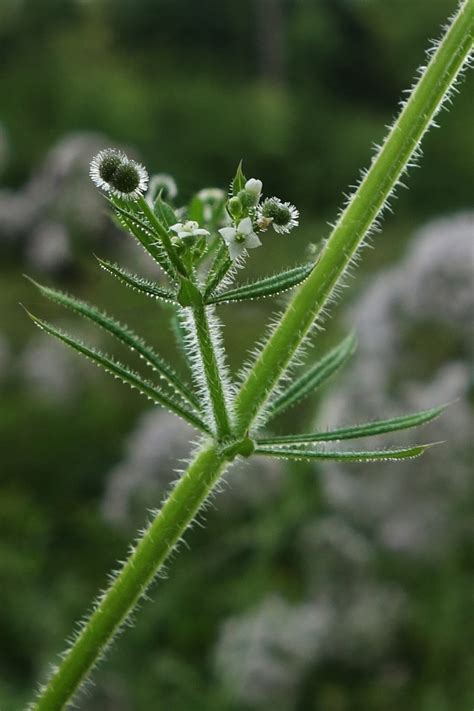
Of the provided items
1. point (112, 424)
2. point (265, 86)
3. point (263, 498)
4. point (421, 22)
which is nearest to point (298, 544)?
point (263, 498)

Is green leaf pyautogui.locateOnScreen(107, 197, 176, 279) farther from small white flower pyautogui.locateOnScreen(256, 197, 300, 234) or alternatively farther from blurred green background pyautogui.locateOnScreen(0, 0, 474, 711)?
blurred green background pyautogui.locateOnScreen(0, 0, 474, 711)

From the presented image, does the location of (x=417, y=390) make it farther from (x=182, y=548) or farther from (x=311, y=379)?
(x=311, y=379)

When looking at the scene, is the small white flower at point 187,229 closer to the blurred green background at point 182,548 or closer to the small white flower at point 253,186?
the small white flower at point 253,186

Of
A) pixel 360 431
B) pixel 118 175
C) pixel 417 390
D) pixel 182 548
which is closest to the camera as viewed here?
pixel 118 175

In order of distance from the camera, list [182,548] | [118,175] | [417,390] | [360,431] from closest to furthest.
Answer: [118,175], [360,431], [417,390], [182,548]

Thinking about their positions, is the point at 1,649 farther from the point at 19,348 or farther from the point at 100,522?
the point at 19,348

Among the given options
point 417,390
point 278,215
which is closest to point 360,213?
point 278,215

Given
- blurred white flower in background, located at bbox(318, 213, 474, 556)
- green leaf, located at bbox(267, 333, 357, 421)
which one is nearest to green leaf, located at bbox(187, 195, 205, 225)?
green leaf, located at bbox(267, 333, 357, 421)

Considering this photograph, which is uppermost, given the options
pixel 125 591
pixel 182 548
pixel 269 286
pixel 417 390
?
pixel 269 286
